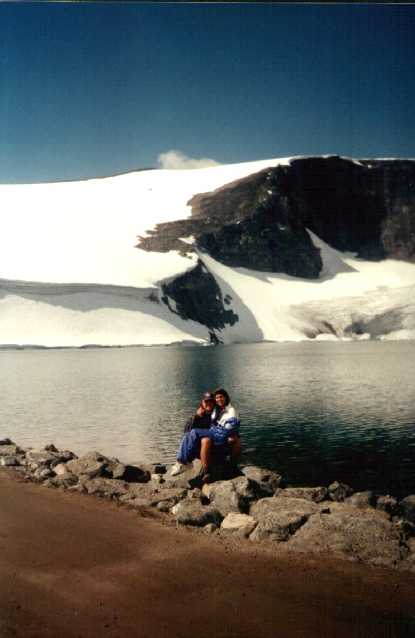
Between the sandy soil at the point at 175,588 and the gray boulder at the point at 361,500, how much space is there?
3.22 metres

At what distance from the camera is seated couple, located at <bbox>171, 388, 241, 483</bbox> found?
1060 cm

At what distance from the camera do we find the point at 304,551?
6621 millimetres

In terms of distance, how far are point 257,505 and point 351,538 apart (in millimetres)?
1813

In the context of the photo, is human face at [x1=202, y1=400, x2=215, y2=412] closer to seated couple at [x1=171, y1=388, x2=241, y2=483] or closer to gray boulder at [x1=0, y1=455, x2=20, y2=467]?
seated couple at [x1=171, y1=388, x2=241, y2=483]

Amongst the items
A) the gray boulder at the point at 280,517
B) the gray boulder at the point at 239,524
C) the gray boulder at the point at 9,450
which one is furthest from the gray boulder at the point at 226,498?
the gray boulder at the point at 9,450

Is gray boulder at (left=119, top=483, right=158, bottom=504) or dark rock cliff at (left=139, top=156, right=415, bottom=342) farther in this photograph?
dark rock cliff at (left=139, top=156, right=415, bottom=342)

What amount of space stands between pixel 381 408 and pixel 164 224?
7357cm

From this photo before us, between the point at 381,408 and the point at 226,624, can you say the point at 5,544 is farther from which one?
the point at 381,408

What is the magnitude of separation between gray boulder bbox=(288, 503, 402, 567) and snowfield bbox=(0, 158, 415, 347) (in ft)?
187

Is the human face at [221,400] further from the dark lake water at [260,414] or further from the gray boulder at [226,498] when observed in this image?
the dark lake water at [260,414]

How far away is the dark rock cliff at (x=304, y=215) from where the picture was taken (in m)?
93.6

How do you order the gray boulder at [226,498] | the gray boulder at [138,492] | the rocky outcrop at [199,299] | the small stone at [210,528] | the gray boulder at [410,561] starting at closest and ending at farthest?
the gray boulder at [410,561] < the small stone at [210,528] < the gray boulder at [226,498] < the gray boulder at [138,492] < the rocky outcrop at [199,299]

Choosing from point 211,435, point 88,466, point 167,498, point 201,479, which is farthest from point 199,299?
point 167,498

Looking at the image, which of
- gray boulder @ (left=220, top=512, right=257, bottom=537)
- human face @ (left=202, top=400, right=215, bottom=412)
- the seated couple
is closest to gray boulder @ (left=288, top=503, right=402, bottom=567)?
gray boulder @ (left=220, top=512, right=257, bottom=537)
